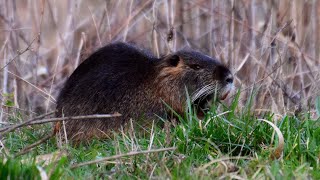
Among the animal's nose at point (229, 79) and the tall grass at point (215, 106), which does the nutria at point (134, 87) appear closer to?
the animal's nose at point (229, 79)

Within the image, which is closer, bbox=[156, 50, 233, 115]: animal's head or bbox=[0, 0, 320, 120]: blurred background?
bbox=[156, 50, 233, 115]: animal's head

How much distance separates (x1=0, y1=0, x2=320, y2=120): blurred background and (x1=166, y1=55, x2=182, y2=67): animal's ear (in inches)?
22.3

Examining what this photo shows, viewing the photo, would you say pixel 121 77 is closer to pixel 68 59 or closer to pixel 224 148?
pixel 224 148

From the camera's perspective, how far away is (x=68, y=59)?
678 centimetres

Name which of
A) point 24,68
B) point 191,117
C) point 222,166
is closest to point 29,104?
point 24,68

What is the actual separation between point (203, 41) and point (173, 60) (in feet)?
6.85

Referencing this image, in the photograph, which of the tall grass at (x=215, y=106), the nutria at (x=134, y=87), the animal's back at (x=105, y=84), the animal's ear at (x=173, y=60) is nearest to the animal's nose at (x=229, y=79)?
the nutria at (x=134, y=87)

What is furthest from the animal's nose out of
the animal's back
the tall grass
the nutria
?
the animal's back

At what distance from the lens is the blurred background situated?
5.80 m

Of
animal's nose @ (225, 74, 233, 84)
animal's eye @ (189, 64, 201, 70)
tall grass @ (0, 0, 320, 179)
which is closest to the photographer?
tall grass @ (0, 0, 320, 179)

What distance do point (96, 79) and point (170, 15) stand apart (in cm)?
153

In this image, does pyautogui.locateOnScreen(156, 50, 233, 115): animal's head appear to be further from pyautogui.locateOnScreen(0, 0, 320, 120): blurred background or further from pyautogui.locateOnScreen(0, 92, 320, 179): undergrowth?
pyautogui.locateOnScreen(0, 0, 320, 120): blurred background

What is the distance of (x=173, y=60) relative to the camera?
16.3 ft

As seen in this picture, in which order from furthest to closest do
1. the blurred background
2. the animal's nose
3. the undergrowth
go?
1. the blurred background
2. the animal's nose
3. the undergrowth
